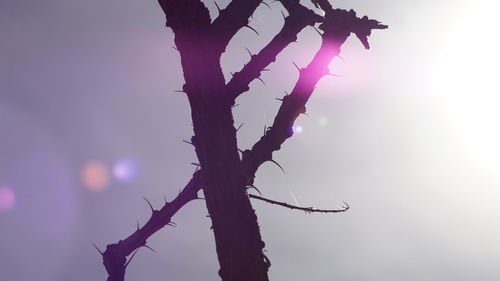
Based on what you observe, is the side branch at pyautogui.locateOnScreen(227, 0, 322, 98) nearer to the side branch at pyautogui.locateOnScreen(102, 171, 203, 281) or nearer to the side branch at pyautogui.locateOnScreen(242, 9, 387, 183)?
the side branch at pyautogui.locateOnScreen(242, 9, 387, 183)

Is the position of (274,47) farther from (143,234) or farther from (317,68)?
(143,234)

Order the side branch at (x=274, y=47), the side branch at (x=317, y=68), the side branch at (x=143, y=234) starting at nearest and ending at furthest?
the side branch at (x=274, y=47) → the side branch at (x=317, y=68) → the side branch at (x=143, y=234)

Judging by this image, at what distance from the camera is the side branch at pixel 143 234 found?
294 inches

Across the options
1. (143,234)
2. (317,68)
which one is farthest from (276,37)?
(143,234)

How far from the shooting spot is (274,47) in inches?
214

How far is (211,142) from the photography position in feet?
15.2

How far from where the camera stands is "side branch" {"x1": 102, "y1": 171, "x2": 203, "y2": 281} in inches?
294

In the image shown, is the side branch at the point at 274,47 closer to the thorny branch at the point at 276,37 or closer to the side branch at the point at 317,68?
A: the thorny branch at the point at 276,37

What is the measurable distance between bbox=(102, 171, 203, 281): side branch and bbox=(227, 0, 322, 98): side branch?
7.64 feet

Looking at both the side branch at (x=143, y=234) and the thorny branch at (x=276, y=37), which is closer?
the thorny branch at (x=276, y=37)

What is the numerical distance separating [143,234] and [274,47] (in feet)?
15.5

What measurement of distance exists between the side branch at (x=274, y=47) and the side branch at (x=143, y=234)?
233 centimetres

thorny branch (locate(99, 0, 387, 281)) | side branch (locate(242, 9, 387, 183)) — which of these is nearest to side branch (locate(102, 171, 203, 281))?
thorny branch (locate(99, 0, 387, 281))

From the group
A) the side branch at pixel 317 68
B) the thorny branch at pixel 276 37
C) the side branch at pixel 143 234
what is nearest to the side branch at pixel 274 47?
the thorny branch at pixel 276 37
